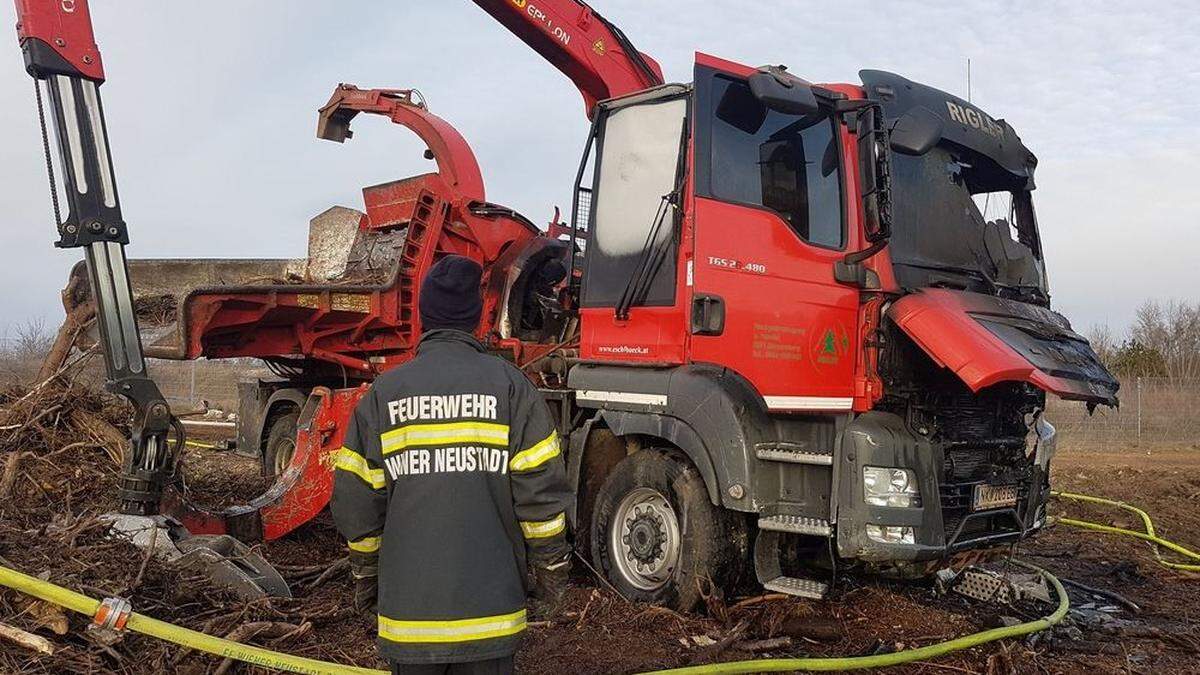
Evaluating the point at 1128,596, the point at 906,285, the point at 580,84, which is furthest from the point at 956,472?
the point at 580,84

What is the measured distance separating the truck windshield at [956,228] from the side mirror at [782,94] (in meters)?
0.65

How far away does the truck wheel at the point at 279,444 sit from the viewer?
8578mm

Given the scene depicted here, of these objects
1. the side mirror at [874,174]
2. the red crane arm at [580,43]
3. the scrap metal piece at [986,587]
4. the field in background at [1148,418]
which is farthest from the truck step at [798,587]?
the field in background at [1148,418]

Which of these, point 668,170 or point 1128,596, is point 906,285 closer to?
point 668,170

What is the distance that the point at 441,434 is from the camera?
2492mm

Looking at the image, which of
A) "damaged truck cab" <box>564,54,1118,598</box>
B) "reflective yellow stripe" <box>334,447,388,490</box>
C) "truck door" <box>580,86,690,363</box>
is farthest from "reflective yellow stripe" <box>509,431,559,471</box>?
"truck door" <box>580,86,690,363</box>

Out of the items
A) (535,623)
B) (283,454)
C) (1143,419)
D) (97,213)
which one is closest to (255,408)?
(283,454)

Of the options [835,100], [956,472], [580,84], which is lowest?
[956,472]

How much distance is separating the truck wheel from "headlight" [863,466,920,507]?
5.80 m

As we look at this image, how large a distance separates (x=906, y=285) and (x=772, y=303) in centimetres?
71

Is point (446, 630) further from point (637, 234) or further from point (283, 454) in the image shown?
point (283, 454)

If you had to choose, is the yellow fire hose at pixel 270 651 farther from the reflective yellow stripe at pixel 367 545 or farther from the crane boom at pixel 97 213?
the crane boom at pixel 97 213

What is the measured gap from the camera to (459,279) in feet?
8.66

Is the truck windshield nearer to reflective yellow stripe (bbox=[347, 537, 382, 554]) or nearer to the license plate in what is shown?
the license plate
